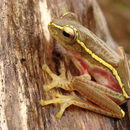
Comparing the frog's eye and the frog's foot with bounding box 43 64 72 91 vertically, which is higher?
the frog's eye

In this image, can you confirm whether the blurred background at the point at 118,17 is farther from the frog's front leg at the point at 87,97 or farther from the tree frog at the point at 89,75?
the frog's front leg at the point at 87,97

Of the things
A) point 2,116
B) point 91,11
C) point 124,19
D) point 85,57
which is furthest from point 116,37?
point 2,116

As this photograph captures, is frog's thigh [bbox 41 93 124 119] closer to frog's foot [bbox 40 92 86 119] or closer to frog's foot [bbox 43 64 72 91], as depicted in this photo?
frog's foot [bbox 40 92 86 119]

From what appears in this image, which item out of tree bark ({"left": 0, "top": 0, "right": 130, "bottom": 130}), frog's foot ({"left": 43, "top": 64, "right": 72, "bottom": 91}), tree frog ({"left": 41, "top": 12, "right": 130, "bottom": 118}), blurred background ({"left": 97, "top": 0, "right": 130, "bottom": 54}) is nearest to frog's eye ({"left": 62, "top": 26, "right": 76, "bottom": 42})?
tree frog ({"left": 41, "top": 12, "right": 130, "bottom": 118})

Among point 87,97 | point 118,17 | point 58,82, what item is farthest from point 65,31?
point 118,17

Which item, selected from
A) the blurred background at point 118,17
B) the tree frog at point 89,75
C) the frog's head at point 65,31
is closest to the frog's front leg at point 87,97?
the tree frog at point 89,75

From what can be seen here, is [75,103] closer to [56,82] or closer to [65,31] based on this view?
[56,82]

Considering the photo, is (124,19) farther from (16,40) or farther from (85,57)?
(16,40)
